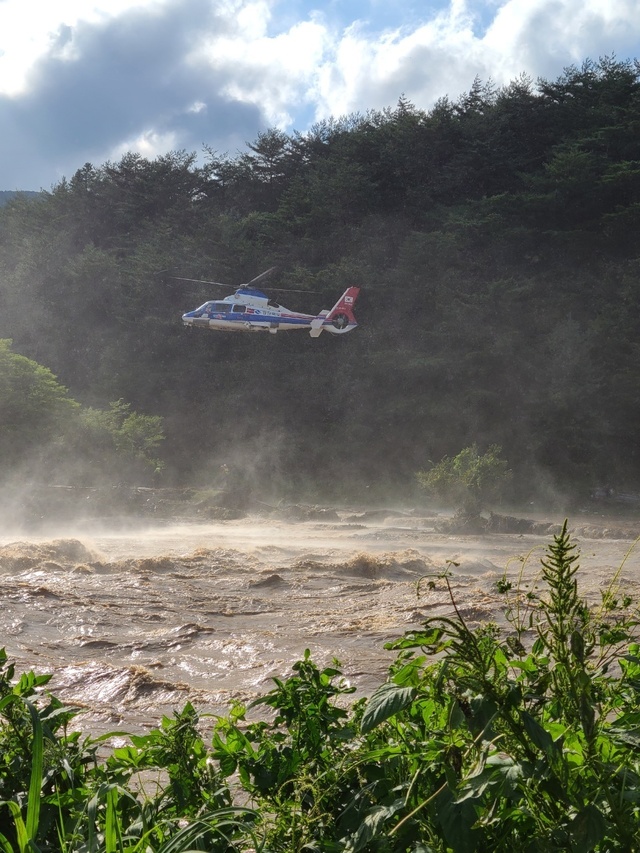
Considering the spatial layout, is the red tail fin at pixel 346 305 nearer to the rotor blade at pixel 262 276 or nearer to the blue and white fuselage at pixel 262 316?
the blue and white fuselage at pixel 262 316

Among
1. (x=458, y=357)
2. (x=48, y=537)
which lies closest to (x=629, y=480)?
(x=458, y=357)

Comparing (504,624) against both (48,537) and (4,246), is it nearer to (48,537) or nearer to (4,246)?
(48,537)

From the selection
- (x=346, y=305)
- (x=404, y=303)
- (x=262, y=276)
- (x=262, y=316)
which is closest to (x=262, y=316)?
(x=262, y=316)

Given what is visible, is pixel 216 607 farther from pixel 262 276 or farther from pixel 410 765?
pixel 262 276

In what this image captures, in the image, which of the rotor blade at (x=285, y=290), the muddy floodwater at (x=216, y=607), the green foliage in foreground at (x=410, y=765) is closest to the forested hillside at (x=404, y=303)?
the rotor blade at (x=285, y=290)

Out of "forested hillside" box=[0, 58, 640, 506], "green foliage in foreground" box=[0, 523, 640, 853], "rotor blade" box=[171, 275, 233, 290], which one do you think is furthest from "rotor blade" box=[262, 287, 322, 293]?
"green foliage in foreground" box=[0, 523, 640, 853]
